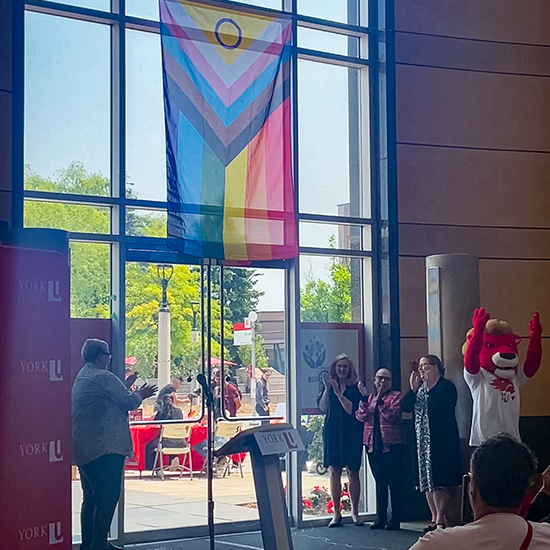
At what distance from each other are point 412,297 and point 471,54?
237 centimetres

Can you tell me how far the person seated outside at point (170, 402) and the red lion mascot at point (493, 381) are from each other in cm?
221

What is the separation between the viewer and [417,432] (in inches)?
251

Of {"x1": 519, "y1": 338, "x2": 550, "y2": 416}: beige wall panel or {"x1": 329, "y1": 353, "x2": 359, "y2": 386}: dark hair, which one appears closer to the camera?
{"x1": 329, "y1": 353, "x2": 359, "y2": 386}: dark hair

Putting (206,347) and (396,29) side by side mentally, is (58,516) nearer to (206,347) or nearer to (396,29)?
(206,347)

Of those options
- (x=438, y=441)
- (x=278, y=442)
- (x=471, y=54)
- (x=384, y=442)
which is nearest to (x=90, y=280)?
(x=384, y=442)

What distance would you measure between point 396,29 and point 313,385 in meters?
3.27

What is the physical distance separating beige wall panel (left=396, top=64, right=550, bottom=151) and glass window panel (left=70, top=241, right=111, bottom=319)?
9.47ft

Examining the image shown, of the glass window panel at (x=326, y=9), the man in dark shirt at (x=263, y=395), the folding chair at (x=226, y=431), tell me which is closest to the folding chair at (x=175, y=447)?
the folding chair at (x=226, y=431)

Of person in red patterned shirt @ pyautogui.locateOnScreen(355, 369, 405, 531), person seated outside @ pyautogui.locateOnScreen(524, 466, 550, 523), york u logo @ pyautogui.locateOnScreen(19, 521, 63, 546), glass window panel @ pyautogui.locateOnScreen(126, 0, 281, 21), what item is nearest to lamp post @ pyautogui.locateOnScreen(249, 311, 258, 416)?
person in red patterned shirt @ pyautogui.locateOnScreen(355, 369, 405, 531)

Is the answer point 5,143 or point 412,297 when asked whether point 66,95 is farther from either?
point 412,297

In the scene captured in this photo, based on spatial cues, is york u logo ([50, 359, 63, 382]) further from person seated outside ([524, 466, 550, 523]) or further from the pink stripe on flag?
the pink stripe on flag

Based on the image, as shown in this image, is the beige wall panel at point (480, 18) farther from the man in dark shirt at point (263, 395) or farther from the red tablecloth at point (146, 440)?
the red tablecloth at point (146, 440)

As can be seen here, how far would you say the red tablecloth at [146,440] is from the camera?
257 inches

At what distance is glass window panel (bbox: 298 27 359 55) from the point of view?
7535 mm
